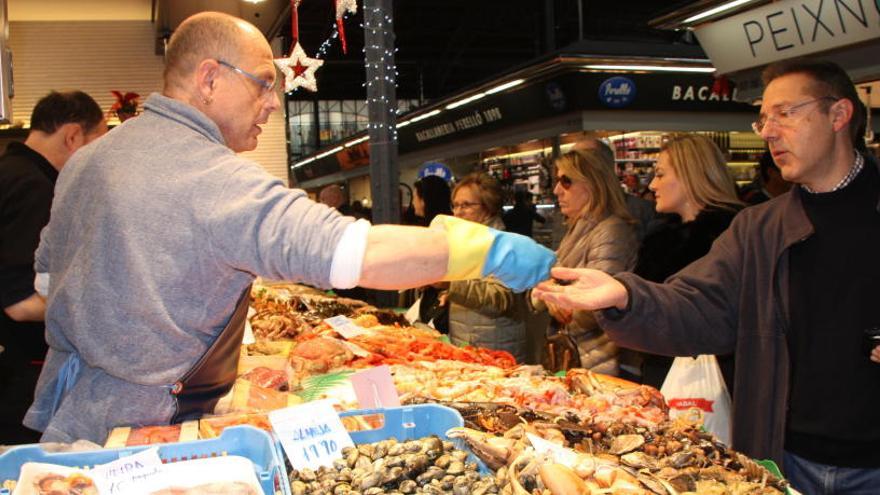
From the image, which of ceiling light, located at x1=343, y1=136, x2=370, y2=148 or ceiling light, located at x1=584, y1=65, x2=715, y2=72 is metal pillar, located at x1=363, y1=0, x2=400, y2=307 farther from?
ceiling light, located at x1=343, y1=136, x2=370, y2=148

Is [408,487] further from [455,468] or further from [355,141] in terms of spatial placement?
[355,141]

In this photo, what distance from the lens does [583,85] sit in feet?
37.8

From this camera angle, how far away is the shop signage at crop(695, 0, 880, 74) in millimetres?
6211

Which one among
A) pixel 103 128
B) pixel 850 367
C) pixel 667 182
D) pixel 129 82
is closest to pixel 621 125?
pixel 129 82

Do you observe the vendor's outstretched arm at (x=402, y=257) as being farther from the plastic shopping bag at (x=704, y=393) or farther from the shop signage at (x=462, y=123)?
the shop signage at (x=462, y=123)

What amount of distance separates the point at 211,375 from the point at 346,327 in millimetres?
2143

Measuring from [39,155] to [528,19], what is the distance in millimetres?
18636

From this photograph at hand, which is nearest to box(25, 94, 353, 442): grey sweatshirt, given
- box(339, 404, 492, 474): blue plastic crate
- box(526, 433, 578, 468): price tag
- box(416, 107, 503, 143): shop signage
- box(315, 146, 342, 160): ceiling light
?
box(339, 404, 492, 474): blue plastic crate

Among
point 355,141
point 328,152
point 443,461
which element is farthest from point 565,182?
point 328,152

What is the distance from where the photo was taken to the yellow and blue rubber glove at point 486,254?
1.90 metres

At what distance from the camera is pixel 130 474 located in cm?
164

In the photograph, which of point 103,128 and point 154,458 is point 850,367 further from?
point 103,128

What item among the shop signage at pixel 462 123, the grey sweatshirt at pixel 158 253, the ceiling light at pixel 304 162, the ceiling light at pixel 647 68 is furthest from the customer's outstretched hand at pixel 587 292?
the ceiling light at pixel 304 162

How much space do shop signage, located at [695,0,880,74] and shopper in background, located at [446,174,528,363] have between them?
133 inches
